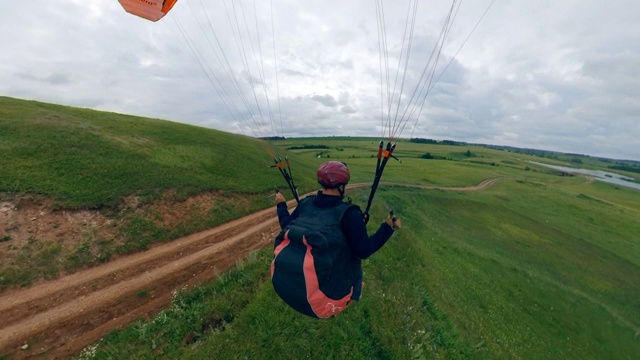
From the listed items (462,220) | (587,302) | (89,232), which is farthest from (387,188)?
(89,232)

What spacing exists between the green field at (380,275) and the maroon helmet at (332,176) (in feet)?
17.6

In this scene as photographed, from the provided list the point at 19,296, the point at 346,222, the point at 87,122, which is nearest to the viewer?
the point at 346,222

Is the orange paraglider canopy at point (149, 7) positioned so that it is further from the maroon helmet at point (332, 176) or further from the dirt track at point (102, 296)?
the dirt track at point (102, 296)

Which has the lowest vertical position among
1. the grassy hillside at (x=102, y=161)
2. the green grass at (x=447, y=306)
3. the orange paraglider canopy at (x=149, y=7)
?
the green grass at (x=447, y=306)

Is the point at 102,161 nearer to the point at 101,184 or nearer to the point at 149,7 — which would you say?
the point at 101,184

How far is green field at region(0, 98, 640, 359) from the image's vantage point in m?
8.68

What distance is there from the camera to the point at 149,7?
8.96 metres

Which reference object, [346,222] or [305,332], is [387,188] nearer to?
[305,332]

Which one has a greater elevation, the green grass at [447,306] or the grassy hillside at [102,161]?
the grassy hillside at [102,161]

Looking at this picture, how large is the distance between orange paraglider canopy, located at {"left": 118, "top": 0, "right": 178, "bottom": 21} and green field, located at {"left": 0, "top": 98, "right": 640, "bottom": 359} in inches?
374

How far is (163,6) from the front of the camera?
906cm

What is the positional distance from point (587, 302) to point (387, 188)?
24640 millimetres

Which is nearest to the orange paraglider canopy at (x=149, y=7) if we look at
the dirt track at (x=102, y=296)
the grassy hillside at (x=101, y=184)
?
the dirt track at (x=102, y=296)

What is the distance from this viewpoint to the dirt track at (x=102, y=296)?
10094 millimetres
